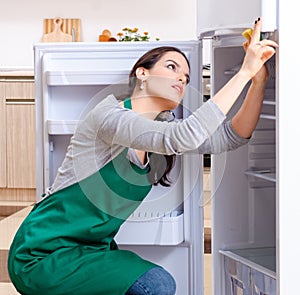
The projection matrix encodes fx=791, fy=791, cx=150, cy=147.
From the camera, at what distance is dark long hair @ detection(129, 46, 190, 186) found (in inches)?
80.5

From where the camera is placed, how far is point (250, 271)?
6.85 ft

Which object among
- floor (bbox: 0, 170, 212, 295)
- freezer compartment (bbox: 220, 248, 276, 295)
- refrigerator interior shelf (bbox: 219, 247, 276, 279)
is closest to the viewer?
freezer compartment (bbox: 220, 248, 276, 295)

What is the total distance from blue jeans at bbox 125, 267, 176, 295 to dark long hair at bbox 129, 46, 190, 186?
30 centimetres

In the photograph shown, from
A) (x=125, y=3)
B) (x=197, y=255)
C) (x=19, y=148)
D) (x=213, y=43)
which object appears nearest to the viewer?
(x=213, y=43)

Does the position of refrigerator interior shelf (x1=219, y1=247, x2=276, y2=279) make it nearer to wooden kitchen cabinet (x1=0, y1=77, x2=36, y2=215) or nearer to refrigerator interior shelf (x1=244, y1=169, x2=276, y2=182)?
refrigerator interior shelf (x1=244, y1=169, x2=276, y2=182)

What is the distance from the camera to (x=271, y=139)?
2252 mm

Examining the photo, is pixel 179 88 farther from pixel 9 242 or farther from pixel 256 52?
pixel 9 242

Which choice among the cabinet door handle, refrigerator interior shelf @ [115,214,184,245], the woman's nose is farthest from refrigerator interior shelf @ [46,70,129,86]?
the cabinet door handle

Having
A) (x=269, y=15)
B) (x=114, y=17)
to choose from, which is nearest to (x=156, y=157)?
(x=269, y=15)

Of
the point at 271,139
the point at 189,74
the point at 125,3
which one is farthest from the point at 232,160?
the point at 125,3

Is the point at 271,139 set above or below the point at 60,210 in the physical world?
above

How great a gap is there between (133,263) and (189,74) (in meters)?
0.59
